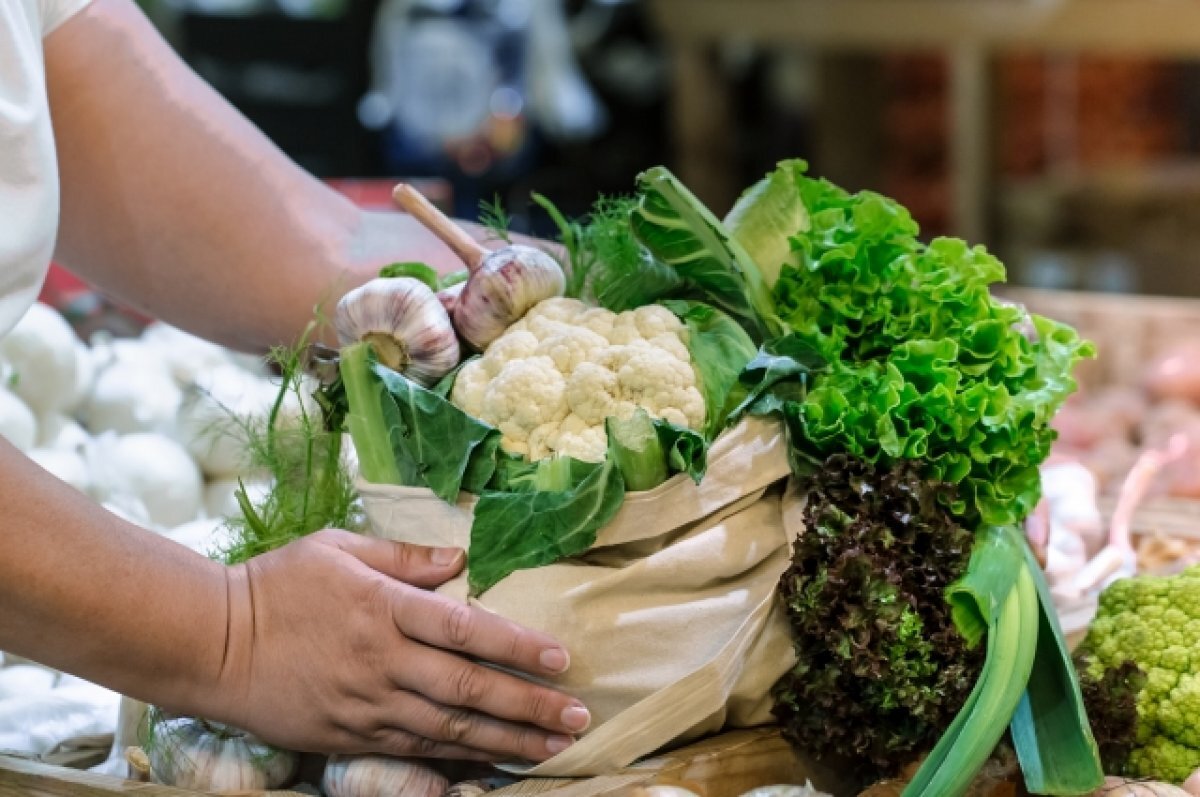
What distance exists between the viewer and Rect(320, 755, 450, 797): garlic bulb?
137 cm

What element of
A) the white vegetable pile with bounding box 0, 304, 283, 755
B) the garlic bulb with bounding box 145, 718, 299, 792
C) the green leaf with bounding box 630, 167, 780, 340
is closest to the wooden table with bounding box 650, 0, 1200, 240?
the white vegetable pile with bounding box 0, 304, 283, 755

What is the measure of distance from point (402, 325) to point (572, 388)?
17 cm

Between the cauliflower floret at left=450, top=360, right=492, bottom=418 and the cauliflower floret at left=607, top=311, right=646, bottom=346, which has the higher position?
the cauliflower floret at left=607, top=311, right=646, bottom=346

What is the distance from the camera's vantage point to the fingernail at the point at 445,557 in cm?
137

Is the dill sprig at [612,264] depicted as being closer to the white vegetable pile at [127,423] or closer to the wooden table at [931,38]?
the white vegetable pile at [127,423]

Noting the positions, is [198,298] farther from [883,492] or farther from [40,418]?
[883,492]

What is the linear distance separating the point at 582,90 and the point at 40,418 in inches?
165

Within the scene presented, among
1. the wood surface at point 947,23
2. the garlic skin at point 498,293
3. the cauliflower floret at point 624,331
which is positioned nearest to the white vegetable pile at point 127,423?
the garlic skin at point 498,293

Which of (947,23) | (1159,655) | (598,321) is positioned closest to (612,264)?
(598,321)

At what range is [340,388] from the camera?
58.0 inches

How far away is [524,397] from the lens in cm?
139

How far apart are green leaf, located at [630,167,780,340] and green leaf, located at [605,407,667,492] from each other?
21 centimetres

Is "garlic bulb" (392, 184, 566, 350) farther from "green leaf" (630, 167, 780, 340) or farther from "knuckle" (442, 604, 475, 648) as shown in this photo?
"knuckle" (442, 604, 475, 648)

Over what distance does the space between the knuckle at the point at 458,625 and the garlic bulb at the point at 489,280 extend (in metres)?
0.30
